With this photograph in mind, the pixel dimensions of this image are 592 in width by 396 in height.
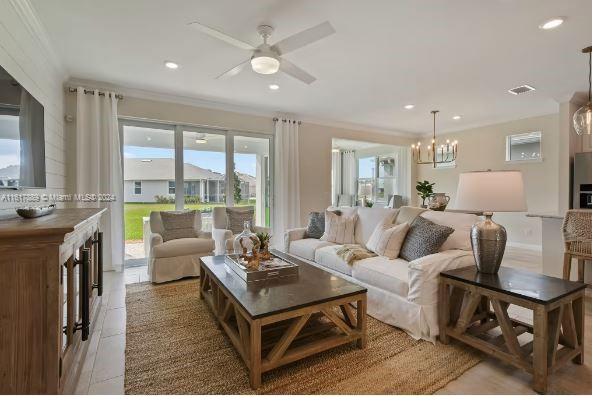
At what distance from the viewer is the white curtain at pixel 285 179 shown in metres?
5.32

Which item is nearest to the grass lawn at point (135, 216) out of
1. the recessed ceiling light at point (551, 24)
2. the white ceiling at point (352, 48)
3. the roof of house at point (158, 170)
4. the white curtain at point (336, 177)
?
the roof of house at point (158, 170)

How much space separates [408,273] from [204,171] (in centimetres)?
374

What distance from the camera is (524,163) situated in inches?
221

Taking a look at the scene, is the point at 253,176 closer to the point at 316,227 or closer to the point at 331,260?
the point at 316,227

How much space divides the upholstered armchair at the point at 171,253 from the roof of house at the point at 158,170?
2.89 feet

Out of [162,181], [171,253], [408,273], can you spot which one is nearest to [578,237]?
[408,273]

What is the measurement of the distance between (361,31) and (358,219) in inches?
82.8

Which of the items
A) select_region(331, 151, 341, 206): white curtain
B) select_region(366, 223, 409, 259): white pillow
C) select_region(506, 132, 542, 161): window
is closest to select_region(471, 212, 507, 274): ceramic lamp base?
select_region(366, 223, 409, 259): white pillow

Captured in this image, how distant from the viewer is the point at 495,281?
1903 mm

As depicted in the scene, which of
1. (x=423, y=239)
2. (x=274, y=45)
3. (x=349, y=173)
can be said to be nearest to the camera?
(x=274, y=45)

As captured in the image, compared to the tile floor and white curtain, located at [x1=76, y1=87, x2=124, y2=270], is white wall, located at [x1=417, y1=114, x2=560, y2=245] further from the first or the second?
white curtain, located at [x1=76, y1=87, x2=124, y2=270]

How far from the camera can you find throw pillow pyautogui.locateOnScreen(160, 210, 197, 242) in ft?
13.0

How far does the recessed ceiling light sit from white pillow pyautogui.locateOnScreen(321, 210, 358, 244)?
252cm

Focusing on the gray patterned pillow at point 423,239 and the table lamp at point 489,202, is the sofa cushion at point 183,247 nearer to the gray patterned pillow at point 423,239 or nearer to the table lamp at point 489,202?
the gray patterned pillow at point 423,239
